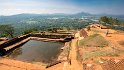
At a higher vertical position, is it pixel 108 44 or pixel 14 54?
pixel 108 44

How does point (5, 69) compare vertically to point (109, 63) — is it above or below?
below

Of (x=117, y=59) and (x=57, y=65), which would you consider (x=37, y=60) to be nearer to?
(x=57, y=65)

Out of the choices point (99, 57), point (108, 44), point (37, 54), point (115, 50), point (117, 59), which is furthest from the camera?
point (37, 54)

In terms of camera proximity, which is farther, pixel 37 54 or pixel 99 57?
pixel 37 54

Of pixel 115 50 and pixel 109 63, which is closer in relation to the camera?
pixel 109 63

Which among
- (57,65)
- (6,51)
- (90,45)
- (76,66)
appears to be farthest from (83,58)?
(6,51)

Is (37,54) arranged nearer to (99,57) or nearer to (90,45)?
(90,45)

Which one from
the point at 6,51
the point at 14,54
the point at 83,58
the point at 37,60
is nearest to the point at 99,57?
the point at 83,58

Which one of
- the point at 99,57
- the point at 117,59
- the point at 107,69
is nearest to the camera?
the point at 107,69

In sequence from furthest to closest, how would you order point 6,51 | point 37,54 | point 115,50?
point 6,51
point 37,54
point 115,50
